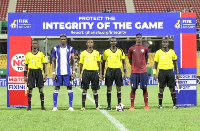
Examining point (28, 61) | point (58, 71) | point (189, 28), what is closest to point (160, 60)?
point (189, 28)

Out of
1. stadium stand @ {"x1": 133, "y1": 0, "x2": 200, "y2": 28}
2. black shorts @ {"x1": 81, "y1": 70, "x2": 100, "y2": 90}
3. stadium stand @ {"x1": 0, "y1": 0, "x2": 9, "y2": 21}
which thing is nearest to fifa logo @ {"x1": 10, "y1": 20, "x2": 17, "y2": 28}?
black shorts @ {"x1": 81, "y1": 70, "x2": 100, "y2": 90}

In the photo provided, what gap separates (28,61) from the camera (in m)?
11.1

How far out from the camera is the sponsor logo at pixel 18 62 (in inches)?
476

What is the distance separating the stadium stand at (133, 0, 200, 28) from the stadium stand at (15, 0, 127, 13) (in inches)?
72.0

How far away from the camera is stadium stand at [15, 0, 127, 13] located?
4250cm

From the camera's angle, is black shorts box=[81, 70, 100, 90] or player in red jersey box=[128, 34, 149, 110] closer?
black shorts box=[81, 70, 100, 90]

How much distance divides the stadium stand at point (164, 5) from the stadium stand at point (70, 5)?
6.00ft

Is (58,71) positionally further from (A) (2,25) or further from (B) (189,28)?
(A) (2,25)

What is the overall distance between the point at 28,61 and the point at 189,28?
4.76 m

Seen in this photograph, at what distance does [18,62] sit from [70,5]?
31.9 metres

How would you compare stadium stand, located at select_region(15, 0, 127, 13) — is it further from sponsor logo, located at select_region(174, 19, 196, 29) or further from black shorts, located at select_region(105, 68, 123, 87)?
black shorts, located at select_region(105, 68, 123, 87)

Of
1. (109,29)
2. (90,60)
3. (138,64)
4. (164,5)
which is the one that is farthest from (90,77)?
(164,5)

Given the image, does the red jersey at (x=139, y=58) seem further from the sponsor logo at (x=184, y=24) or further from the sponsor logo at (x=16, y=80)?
the sponsor logo at (x=16, y=80)

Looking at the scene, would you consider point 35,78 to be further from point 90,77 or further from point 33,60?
point 90,77
